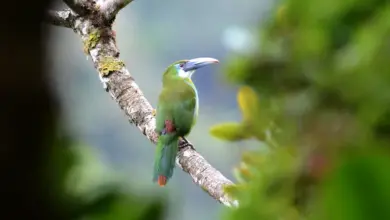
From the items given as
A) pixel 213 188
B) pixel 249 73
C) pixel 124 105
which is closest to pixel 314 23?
pixel 249 73

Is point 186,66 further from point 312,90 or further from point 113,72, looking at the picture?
point 312,90

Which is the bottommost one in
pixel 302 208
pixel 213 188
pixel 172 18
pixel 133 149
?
pixel 133 149

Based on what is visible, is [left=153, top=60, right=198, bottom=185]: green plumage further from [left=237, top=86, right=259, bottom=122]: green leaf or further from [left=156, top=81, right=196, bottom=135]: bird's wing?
[left=237, top=86, right=259, bottom=122]: green leaf

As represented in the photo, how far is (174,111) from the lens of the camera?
95cm

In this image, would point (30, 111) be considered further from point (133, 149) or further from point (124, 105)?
point (133, 149)

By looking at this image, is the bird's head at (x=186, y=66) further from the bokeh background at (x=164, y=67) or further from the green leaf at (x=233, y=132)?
the green leaf at (x=233, y=132)

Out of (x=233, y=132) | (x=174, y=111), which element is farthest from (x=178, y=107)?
(x=233, y=132)

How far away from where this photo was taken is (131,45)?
1140 millimetres

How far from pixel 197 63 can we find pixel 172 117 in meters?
0.19

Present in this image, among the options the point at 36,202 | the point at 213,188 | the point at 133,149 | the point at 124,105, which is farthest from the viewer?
the point at 133,149

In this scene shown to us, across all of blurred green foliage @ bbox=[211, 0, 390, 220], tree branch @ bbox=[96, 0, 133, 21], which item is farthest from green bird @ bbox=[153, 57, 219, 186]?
blurred green foliage @ bbox=[211, 0, 390, 220]

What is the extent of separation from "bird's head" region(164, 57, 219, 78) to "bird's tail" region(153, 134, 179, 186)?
182 millimetres

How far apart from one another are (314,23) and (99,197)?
7 cm

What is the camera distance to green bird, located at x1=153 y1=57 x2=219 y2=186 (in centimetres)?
90
